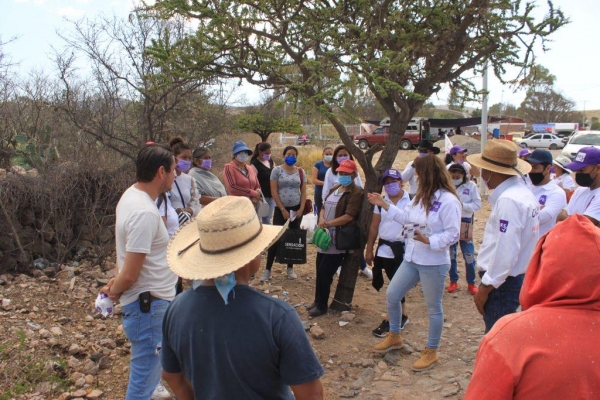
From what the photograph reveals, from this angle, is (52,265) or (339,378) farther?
(52,265)

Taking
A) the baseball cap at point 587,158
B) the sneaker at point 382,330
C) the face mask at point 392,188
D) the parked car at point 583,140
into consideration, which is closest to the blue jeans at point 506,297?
the baseball cap at point 587,158

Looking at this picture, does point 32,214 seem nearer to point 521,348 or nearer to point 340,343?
point 340,343

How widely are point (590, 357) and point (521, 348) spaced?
0.19 metres

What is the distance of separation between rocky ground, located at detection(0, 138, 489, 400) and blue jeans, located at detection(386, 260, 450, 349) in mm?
422

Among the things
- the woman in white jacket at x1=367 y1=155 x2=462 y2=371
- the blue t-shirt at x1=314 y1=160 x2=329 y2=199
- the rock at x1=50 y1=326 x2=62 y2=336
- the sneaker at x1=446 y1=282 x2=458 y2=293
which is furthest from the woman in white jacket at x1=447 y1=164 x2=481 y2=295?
the rock at x1=50 y1=326 x2=62 y2=336

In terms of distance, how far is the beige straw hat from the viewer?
1.77 meters

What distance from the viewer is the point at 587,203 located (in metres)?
4.20

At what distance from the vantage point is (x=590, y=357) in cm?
138

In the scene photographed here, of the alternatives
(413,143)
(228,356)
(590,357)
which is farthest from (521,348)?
(413,143)

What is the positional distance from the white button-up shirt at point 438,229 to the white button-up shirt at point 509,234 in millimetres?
590

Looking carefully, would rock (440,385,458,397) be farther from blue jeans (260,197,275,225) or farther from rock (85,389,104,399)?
blue jeans (260,197,275,225)

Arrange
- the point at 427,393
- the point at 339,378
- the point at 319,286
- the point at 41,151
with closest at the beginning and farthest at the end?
the point at 427,393 < the point at 339,378 < the point at 319,286 < the point at 41,151

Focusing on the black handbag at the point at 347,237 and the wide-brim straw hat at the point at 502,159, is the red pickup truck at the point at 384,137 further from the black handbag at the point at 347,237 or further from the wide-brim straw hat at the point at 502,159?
the wide-brim straw hat at the point at 502,159

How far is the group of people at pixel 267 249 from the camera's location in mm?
1673
